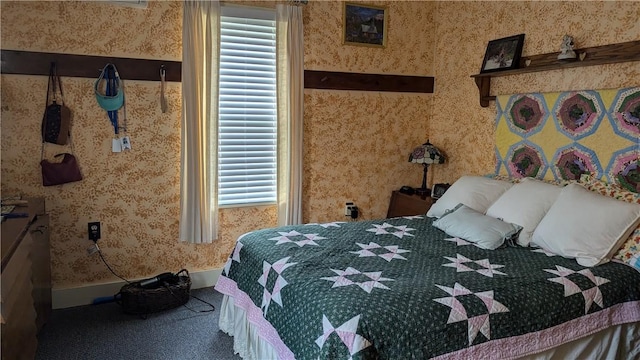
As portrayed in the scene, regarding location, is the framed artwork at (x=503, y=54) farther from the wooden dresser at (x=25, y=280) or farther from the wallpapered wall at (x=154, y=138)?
the wooden dresser at (x=25, y=280)

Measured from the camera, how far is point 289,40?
3545 millimetres

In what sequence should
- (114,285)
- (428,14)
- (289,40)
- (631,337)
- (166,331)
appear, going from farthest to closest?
(428,14) < (289,40) < (114,285) < (166,331) < (631,337)

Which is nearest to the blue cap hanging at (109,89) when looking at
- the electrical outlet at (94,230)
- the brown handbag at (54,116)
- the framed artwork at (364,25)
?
the brown handbag at (54,116)

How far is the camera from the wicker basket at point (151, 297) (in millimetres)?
3053

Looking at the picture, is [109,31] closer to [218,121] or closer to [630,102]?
[218,121]

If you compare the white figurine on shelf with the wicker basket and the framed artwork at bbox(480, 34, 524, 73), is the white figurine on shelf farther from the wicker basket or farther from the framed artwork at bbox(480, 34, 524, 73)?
the wicker basket

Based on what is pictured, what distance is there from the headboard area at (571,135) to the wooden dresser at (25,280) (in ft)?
10.2

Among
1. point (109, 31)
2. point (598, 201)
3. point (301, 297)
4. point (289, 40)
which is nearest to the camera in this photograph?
A: point (301, 297)

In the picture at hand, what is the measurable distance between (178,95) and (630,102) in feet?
9.43

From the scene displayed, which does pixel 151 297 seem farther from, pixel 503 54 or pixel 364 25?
pixel 503 54

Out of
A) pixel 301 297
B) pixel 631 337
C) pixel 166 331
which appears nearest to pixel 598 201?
pixel 631 337

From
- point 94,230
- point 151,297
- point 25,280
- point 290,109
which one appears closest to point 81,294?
point 94,230

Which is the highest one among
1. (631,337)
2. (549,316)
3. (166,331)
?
(549,316)

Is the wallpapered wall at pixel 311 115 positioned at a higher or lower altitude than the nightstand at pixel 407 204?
higher
